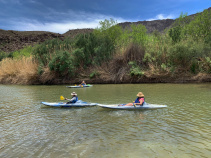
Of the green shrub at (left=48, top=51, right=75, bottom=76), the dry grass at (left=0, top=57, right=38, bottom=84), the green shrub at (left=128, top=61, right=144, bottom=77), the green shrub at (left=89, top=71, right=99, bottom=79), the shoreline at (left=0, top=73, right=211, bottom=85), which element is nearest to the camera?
the shoreline at (left=0, top=73, right=211, bottom=85)

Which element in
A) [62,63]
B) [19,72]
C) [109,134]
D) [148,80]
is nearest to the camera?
[109,134]

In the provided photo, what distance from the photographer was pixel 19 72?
28.5 meters

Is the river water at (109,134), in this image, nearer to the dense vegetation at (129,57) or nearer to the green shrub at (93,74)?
the dense vegetation at (129,57)

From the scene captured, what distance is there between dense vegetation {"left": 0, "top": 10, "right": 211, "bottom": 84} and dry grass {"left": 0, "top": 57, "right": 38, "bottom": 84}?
0.33m

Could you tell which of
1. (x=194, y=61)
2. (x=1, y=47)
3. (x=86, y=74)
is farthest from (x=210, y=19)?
(x=1, y=47)

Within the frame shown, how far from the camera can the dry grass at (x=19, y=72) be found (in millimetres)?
27188

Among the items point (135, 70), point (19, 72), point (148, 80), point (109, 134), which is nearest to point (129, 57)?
point (135, 70)

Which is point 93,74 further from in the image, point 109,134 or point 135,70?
point 109,134

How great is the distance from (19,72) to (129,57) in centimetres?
1665

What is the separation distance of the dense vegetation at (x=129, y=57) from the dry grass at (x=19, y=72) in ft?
1.09

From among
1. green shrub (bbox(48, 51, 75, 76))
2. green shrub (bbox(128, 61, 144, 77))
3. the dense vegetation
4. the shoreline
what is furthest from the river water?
green shrub (bbox(48, 51, 75, 76))

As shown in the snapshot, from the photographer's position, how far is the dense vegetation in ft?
73.3

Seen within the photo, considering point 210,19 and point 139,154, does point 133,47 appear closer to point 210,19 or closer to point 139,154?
point 210,19

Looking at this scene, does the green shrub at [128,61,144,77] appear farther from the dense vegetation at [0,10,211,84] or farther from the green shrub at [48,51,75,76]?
the green shrub at [48,51,75,76]
